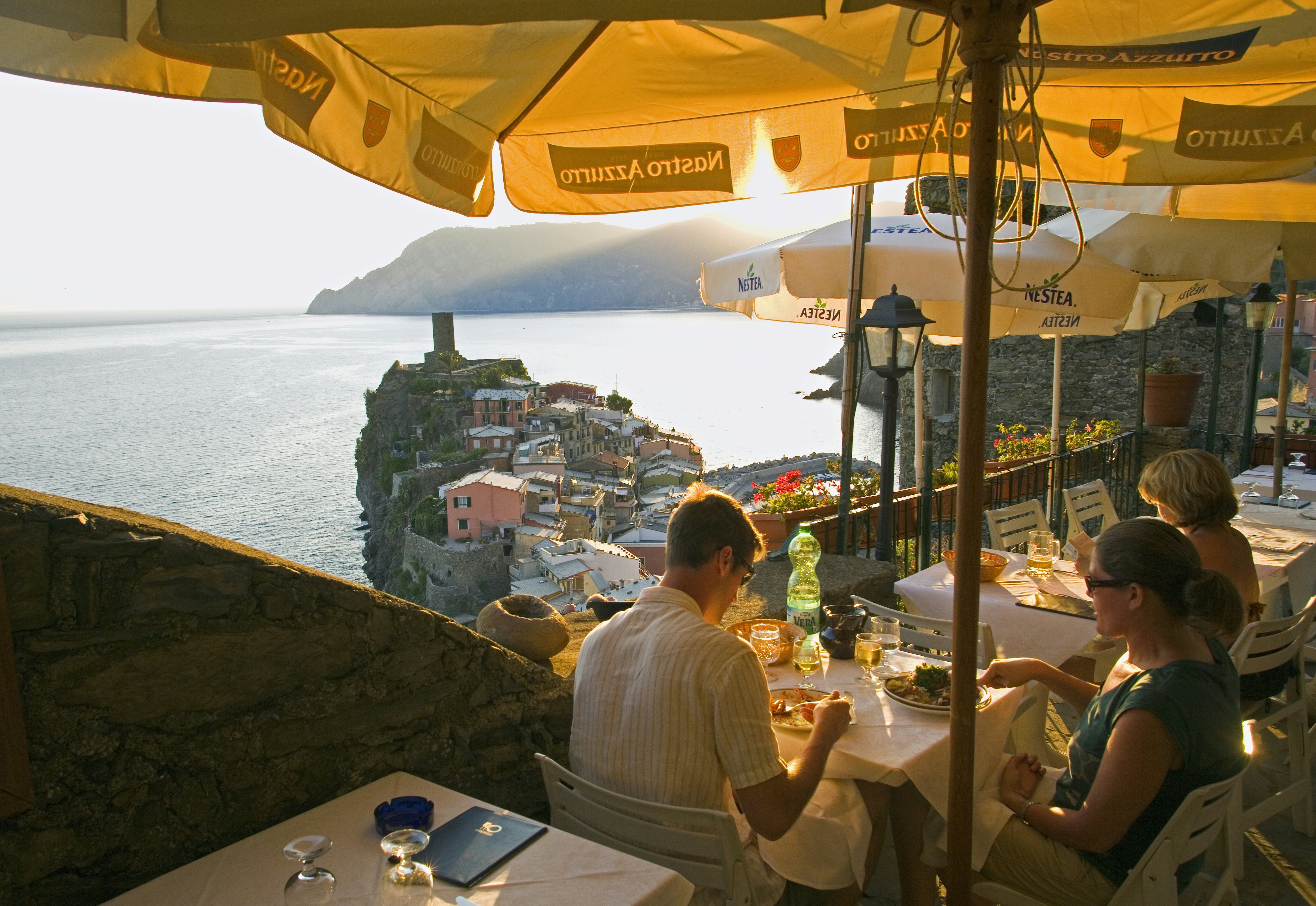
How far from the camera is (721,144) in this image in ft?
9.76

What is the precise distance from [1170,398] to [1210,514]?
314 inches

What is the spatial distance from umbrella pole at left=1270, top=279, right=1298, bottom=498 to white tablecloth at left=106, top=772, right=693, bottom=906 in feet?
18.9

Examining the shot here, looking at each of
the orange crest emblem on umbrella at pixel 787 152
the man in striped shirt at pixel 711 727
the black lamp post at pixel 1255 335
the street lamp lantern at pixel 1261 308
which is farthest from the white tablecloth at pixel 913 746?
the street lamp lantern at pixel 1261 308

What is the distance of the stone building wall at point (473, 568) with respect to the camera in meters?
38.6

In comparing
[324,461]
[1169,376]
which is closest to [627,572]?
[1169,376]

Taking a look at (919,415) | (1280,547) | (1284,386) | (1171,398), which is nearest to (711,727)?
(919,415)

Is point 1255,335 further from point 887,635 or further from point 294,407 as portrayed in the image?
point 294,407

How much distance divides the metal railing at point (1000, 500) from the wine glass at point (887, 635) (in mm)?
399

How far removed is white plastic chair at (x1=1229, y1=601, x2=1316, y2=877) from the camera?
2689 mm

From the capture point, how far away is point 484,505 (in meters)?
40.0

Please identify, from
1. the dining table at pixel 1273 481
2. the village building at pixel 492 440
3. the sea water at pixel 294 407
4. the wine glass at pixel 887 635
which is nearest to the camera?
the wine glass at pixel 887 635

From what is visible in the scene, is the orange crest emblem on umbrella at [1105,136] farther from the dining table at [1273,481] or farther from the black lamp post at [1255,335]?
the black lamp post at [1255,335]

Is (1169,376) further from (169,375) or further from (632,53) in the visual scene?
(169,375)

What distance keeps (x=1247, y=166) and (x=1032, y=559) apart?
171 cm
